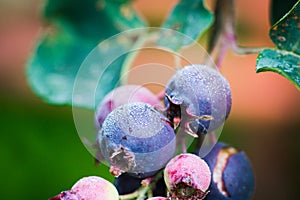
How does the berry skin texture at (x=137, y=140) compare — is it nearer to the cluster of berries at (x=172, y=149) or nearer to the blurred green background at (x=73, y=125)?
the cluster of berries at (x=172, y=149)

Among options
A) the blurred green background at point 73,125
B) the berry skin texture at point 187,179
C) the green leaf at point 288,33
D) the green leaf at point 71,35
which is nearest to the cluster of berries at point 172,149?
the berry skin texture at point 187,179

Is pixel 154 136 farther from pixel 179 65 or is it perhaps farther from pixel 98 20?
pixel 98 20

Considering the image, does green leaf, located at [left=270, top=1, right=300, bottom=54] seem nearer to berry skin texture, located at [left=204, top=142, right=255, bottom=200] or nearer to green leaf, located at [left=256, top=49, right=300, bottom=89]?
green leaf, located at [left=256, top=49, right=300, bottom=89]

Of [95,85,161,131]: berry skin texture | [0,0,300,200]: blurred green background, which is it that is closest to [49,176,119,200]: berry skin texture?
[95,85,161,131]: berry skin texture

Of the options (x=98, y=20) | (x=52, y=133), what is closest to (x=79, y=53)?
(x=98, y=20)

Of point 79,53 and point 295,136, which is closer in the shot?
point 79,53

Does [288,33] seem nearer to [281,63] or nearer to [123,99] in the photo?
[281,63]

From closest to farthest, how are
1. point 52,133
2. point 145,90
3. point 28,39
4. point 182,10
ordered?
point 145,90 < point 182,10 < point 52,133 < point 28,39

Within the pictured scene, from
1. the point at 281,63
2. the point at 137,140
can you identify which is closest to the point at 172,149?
the point at 137,140
